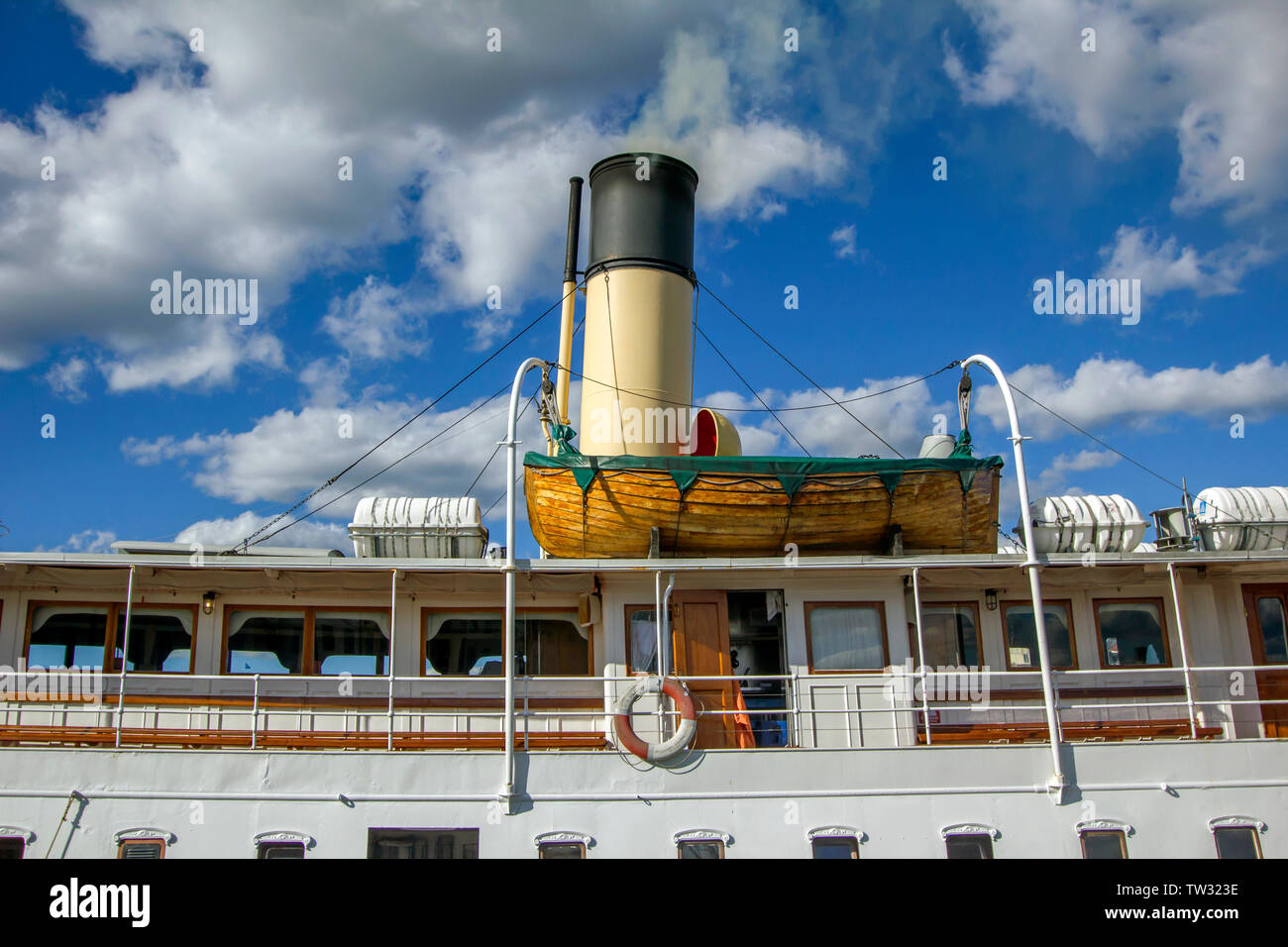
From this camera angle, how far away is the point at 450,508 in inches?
528

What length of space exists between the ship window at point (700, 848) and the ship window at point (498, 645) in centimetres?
334

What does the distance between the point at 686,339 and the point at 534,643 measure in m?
6.25

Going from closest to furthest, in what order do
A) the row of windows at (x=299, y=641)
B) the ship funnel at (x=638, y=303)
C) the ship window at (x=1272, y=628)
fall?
the row of windows at (x=299, y=641) → the ship window at (x=1272, y=628) → the ship funnel at (x=638, y=303)

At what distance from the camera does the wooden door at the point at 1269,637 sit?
14.0 meters

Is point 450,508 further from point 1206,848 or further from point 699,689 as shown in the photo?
point 1206,848

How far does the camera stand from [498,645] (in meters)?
13.7

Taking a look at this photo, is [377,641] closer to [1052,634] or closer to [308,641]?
[308,641]

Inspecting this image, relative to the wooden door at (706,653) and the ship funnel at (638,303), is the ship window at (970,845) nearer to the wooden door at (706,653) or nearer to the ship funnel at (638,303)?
the wooden door at (706,653)

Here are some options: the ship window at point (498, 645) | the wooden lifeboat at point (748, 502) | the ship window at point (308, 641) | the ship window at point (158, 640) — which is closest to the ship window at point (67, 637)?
the ship window at point (158, 640)

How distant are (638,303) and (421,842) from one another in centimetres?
954

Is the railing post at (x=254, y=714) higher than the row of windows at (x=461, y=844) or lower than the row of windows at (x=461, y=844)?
higher

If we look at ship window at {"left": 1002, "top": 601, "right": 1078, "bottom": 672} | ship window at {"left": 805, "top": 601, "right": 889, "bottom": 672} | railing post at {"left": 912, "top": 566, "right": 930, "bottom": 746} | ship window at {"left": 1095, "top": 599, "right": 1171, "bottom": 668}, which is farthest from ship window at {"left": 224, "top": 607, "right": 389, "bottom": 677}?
ship window at {"left": 1095, "top": 599, "right": 1171, "bottom": 668}

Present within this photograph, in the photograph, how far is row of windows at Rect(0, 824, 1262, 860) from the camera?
10.7 m

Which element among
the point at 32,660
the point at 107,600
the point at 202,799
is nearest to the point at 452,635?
the point at 202,799
